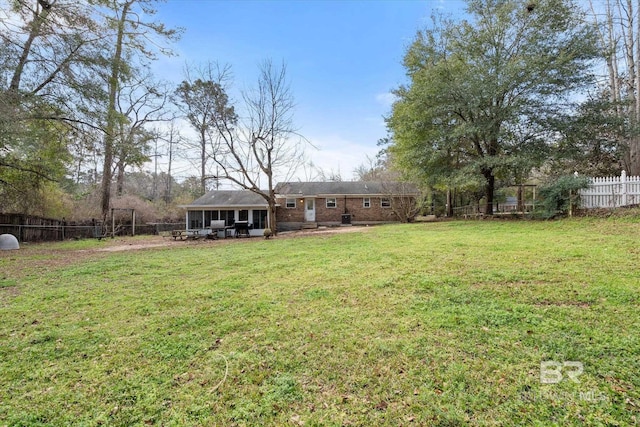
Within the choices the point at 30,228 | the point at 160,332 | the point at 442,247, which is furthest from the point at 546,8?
the point at 30,228

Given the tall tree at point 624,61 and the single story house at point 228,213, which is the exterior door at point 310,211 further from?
the tall tree at point 624,61

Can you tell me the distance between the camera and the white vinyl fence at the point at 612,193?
Answer: 10.1 m

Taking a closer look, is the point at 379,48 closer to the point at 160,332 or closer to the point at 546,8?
the point at 546,8

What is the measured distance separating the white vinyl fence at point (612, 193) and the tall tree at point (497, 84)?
2321mm

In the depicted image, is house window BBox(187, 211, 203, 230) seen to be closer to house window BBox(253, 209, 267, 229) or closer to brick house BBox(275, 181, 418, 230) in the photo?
house window BBox(253, 209, 267, 229)

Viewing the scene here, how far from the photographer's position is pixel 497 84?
12023mm

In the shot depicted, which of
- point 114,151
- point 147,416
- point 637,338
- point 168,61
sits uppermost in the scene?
point 168,61

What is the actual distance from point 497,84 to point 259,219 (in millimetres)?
15476

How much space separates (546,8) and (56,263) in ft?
67.2

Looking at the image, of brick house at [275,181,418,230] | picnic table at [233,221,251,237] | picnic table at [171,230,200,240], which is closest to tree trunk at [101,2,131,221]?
picnic table at [171,230,200,240]

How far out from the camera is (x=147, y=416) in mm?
2121

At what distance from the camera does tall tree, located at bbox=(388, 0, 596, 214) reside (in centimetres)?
1220

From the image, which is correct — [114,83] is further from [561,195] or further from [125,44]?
[561,195]

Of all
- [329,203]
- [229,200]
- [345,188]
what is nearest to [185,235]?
[229,200]
